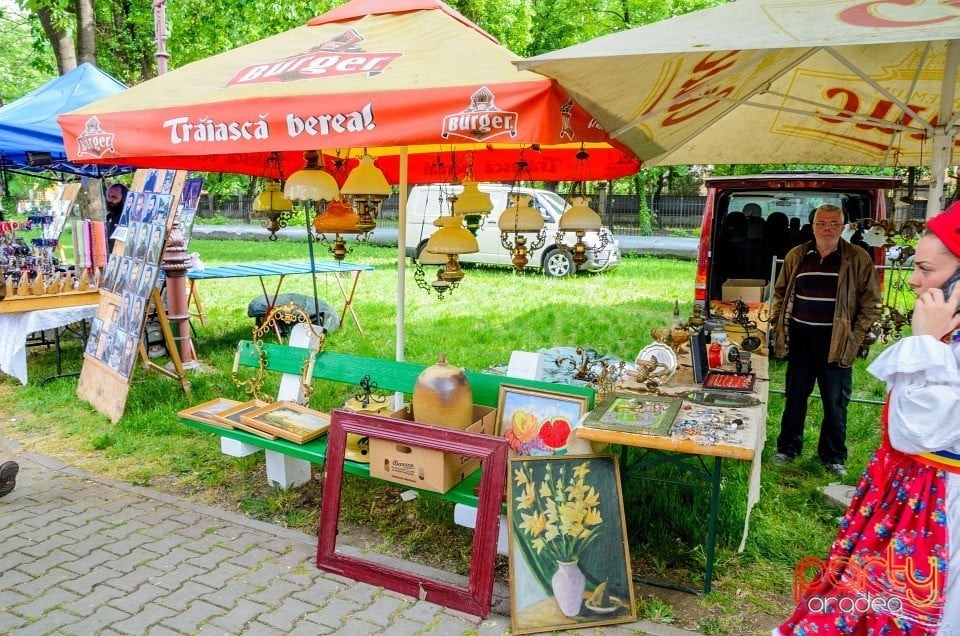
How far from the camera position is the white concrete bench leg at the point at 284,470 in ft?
13.6

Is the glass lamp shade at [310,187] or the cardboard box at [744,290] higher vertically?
the glass lamp shade at [310,187]

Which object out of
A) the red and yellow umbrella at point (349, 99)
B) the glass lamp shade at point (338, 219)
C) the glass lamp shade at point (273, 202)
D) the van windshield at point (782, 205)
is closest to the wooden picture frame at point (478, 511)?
the red and yellow umbrella at point (349, 99)

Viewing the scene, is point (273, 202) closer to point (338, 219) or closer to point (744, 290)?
point (338, 219)

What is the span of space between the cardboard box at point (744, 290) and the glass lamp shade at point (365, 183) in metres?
3.72

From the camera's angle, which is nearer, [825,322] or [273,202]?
[825,322]

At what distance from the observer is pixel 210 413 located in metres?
4.18

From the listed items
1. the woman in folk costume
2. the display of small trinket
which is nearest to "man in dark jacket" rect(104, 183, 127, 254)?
the display of small trinket

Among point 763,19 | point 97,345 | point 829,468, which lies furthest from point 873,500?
point 97,345

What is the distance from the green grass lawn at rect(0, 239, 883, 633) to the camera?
3.45 meters

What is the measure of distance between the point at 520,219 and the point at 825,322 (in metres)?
2.13

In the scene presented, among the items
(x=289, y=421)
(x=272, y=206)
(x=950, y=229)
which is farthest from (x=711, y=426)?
(x=272, y=206)

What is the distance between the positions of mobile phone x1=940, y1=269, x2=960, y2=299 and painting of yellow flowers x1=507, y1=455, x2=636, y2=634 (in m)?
1.54

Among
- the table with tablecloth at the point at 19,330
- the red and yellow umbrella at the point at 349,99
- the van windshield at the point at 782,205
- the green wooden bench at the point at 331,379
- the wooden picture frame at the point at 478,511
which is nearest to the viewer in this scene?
the red and yellow umbrella at the point at 349,99

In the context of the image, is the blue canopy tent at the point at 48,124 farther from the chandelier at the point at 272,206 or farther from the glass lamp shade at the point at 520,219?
the glass lamp shade at the point at 520,219
